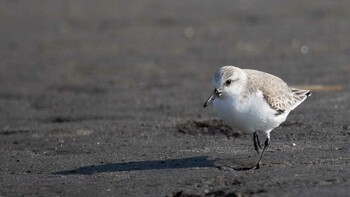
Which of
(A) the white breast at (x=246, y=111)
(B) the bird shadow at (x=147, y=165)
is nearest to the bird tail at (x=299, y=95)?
(A) the white breast at (x=246, y=111)

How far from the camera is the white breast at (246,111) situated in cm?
755

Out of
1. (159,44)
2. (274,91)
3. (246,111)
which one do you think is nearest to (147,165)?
(246,111)

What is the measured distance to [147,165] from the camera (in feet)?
26.1

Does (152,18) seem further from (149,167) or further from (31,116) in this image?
(149,167)

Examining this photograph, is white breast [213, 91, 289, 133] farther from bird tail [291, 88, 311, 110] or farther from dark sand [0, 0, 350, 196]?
bird tail [291, 88, 311, 110]

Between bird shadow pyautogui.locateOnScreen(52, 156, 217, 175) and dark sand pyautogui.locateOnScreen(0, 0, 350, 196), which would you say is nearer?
dark sand pyautogui.locateOnScreen(0, 0, 350, 196)

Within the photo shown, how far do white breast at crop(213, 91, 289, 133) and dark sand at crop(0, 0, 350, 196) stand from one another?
383 millimetres

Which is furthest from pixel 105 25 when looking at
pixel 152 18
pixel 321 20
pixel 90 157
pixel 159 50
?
pixel 90 157

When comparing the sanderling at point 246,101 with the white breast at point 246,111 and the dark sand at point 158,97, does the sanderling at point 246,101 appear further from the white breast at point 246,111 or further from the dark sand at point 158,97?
the dark sand at point 158,97

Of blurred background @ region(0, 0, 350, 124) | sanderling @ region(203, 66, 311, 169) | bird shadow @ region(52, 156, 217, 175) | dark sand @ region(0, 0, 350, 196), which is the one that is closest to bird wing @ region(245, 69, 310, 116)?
sanderling @ region(203, 66, 311, 169)

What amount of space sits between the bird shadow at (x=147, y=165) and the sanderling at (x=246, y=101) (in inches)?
19.4

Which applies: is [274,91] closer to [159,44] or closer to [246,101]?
[246,101]

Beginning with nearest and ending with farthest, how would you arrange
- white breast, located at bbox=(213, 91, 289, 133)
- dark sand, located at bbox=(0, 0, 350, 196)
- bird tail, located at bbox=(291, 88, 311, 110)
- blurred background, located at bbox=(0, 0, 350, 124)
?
dark sand, located at bbox=(0, 0, 350, 196) → white breast, located at bbox=(213, 91, 289, 133) → bird tail, located at bbox=(291, 88, 311, 110) → blurred background, located at bbox=(0, 0, 350, 124)

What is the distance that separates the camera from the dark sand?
7.41 metres
